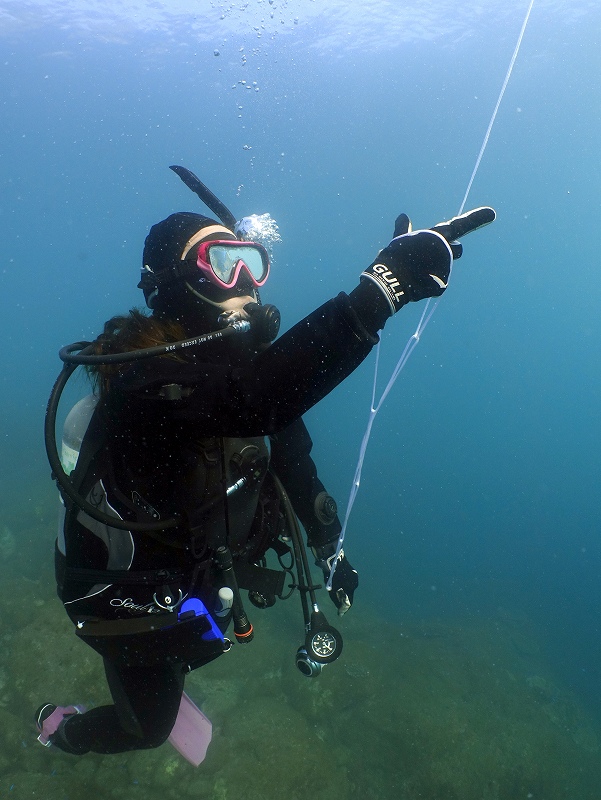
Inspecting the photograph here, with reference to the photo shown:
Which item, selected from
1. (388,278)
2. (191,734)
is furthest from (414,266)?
(191,734)

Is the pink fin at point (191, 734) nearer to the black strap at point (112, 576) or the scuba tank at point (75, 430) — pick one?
the black strap at point (112, 576)

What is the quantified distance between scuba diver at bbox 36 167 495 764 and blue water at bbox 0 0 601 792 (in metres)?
8.64

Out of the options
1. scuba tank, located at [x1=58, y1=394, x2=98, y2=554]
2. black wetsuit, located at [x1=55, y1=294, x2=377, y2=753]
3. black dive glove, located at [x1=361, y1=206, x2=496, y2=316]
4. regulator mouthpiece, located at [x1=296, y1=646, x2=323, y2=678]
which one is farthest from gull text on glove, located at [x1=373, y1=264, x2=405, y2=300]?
regulator mouthpiece, located at [x1=296, y1=646, x2=323, y2=678]

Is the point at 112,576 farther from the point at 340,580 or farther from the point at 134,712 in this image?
the point at 340,580

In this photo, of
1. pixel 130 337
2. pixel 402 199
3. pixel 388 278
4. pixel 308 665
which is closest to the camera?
pixel 388 278

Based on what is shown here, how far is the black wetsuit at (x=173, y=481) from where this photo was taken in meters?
1.39

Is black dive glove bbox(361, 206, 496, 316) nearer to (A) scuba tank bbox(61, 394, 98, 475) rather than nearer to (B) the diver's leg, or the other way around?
Answer: (A) scuba tank bbox(61, 394, 98, 475)

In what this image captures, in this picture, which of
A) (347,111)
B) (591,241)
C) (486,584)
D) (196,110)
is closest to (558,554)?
(486,584)

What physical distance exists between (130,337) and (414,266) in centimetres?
121

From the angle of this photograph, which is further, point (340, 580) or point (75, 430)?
point (340, 580)

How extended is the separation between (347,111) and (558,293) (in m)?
83.5

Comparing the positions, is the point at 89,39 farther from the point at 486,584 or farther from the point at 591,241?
the point at 591,241

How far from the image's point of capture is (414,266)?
4.88 feet

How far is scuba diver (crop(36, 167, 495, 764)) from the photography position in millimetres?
1432
